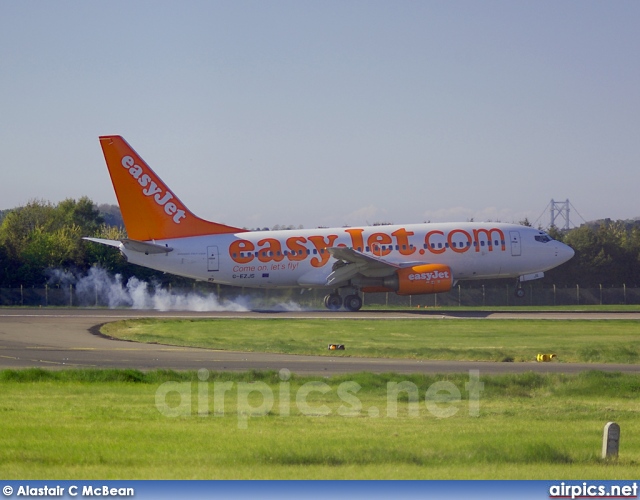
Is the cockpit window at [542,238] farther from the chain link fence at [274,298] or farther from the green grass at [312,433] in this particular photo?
the green grass at [312,433]

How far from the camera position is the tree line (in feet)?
224

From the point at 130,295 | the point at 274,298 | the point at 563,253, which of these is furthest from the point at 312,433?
the point at 130,295

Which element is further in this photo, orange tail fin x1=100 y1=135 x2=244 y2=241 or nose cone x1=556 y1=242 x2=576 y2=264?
nose cone x1=556 y1=242 x2=576 y2=264

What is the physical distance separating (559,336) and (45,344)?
1969cm

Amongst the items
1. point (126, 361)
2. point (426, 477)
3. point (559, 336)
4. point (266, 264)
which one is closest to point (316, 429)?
point (426, 477)

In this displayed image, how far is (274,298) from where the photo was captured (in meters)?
59.1

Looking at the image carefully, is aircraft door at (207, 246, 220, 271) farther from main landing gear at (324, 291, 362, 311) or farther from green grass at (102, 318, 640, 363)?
main landing gear at (324, 291, 362, 311)

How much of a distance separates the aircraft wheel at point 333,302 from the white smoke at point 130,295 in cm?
509

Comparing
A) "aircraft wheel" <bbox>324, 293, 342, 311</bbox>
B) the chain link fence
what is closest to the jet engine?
"aircraft wheel" <bbox>324, 293, 342, 311</bbox>

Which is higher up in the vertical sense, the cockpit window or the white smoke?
the cockpit window

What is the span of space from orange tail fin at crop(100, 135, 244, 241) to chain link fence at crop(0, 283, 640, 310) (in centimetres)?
727

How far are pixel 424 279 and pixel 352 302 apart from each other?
4.77 meters

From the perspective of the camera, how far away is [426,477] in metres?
12.0

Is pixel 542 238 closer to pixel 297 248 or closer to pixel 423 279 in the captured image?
pixel 423 279
